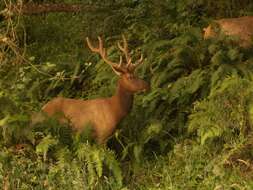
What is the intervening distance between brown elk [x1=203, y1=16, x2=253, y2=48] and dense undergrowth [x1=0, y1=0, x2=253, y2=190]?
28 centimetres

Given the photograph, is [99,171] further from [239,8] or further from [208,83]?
[239,8]

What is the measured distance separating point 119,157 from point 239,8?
6557mm

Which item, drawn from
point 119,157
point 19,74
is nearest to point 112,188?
point 119,157

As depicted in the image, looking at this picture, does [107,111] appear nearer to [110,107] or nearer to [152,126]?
[110,107]

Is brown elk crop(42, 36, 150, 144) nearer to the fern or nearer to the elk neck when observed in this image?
the elk neck

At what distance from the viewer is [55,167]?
327 inches

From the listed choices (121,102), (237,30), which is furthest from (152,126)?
(237,30)

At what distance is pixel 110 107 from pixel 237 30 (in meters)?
3.89

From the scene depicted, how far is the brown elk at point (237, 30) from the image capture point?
1125 cm

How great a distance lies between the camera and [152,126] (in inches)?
364

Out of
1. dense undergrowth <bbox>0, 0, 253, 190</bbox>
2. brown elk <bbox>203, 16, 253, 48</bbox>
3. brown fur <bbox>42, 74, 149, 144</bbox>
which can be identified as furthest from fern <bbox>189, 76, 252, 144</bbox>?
brown elk <bbox>203, 16, 253, 48</bbox>

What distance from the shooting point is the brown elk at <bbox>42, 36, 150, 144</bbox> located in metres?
8.71

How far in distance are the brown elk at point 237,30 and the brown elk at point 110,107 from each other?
2937mm

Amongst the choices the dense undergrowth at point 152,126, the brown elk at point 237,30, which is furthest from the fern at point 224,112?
the brown elk at point 237,30
